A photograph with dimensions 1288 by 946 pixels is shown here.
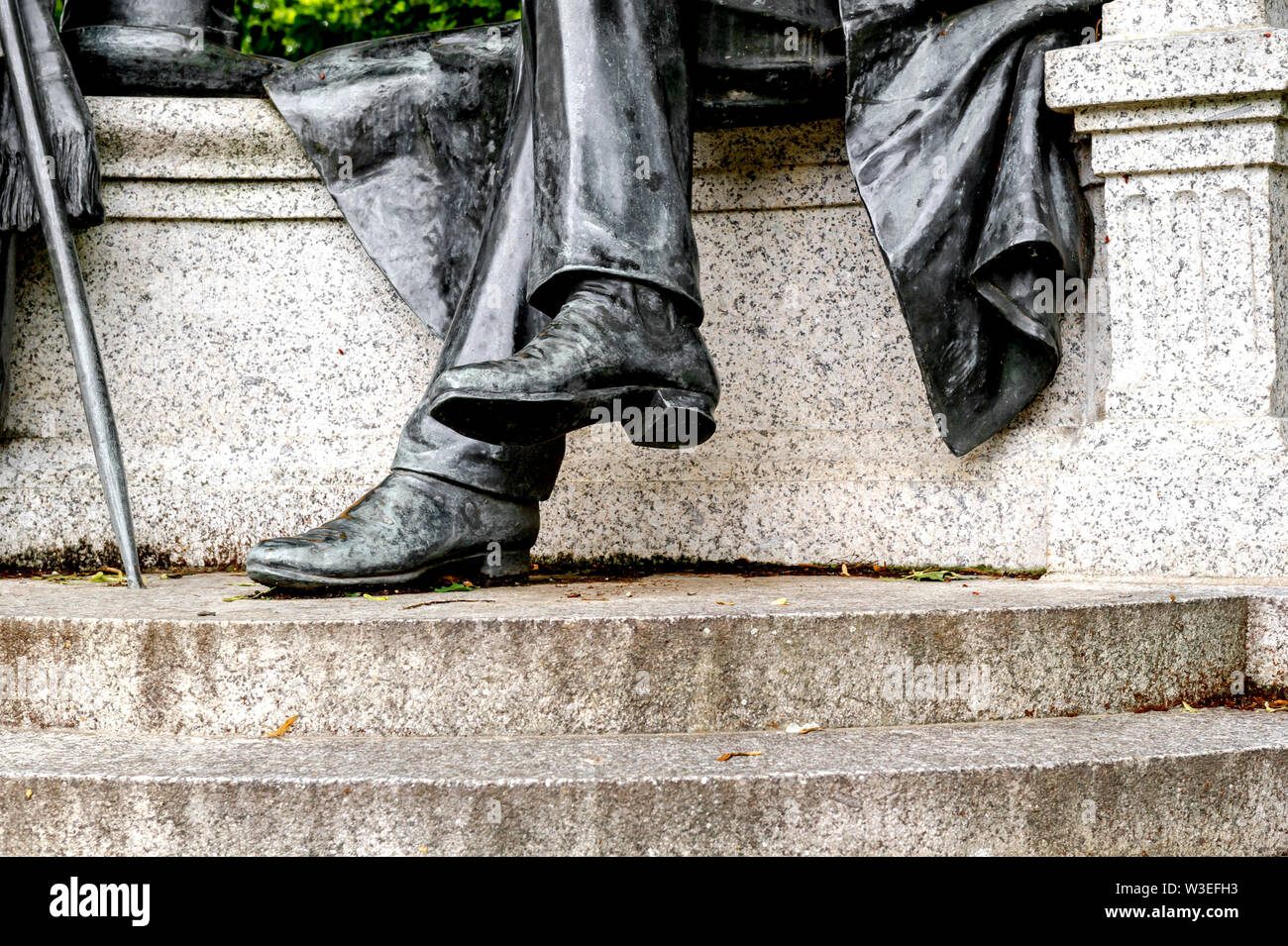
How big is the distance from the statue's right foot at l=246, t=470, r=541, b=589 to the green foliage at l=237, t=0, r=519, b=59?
270 inches

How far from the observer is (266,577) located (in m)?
2.49

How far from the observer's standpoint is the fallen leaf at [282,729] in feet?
6.97

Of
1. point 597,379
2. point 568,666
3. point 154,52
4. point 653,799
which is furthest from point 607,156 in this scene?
point 154,52

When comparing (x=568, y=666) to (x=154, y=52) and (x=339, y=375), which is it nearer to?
(x=339, y=375)

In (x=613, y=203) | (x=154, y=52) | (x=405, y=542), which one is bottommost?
(x=405, y=542)

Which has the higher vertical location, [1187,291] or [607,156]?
[607,156]

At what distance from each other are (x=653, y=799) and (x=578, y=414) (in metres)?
0.75

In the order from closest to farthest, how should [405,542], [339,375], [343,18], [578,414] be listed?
[578,414]
[405,542]
[339,375]
[343,18]

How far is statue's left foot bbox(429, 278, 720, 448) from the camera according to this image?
2.26 m

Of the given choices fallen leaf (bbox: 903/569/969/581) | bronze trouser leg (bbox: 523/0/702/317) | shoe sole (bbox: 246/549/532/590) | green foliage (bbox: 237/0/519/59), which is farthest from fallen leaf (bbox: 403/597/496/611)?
green foliage (bbox: 237/0/519/59)

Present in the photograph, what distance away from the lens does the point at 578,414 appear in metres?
2.36

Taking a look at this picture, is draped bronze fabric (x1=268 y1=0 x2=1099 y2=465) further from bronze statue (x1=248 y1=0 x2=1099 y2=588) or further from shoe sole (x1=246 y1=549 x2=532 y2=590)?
shoe sole (x1=246 y1=549 x2=532 y2=590)

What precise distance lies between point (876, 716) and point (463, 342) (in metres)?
1.15

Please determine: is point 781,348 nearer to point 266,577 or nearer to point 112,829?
point 266,577
